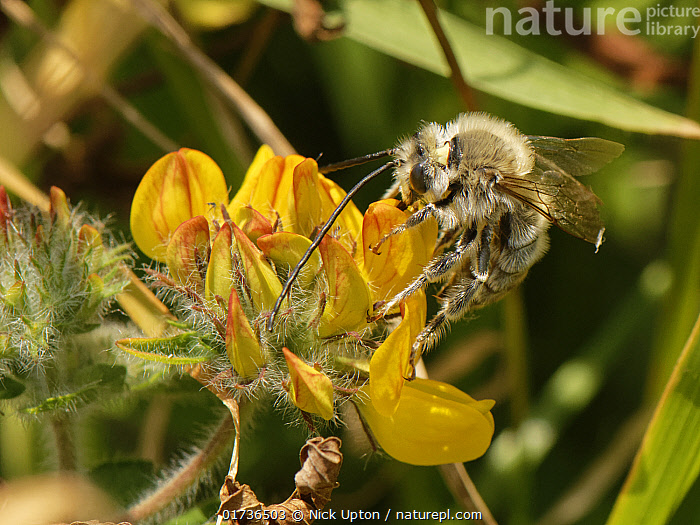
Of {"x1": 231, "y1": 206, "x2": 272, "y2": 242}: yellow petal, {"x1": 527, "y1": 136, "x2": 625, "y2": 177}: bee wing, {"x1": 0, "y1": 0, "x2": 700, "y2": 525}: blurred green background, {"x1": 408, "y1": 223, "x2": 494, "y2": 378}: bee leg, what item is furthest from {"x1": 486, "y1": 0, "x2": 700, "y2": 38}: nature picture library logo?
{"x1": 231, "y1": 206, "x2": 272, "y2": 242}: yellow petal

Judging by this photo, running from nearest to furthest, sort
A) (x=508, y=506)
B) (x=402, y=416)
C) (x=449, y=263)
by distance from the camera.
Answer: (x=402, y=416) < (x=449, y=263) < (x=508, y=506)

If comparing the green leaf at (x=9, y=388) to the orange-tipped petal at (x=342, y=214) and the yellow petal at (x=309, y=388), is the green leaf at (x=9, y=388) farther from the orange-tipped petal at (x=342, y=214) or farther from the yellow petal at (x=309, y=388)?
the orange-tipped petal at (x=342, y=214)

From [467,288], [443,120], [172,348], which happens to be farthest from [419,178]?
[443,120]

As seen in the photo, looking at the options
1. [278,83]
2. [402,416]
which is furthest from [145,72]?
[402,416]

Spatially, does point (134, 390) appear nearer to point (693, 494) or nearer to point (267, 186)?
point (267, 186)

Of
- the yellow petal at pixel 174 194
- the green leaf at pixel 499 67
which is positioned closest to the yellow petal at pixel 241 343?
the yellow petal at pixel 174 194

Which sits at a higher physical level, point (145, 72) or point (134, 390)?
point (145, 72)
